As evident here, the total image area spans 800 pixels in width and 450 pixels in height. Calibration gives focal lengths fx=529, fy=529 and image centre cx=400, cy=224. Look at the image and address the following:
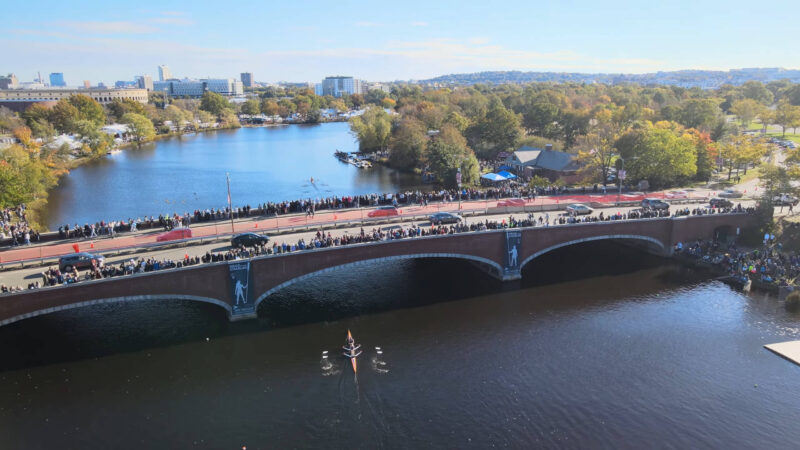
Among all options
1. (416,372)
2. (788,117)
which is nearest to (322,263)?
(416,372)

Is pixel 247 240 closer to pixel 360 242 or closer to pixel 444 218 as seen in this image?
pixel 360 242

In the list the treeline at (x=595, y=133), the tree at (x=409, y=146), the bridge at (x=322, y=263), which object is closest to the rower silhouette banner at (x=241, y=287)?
the bridge at (x=322, y=263)

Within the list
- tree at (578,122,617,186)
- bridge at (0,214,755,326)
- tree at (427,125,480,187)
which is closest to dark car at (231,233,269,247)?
bridge at (0,214,755,326)

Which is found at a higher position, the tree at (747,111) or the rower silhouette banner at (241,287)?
the tree at (747,111)

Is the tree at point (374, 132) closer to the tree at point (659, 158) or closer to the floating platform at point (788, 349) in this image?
the tree at point (659, 158)

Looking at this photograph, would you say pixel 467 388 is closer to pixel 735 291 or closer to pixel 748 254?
pixel 735 291

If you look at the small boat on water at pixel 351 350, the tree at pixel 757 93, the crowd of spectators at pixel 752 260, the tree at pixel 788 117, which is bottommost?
the small boat on water at pixel 351 350
